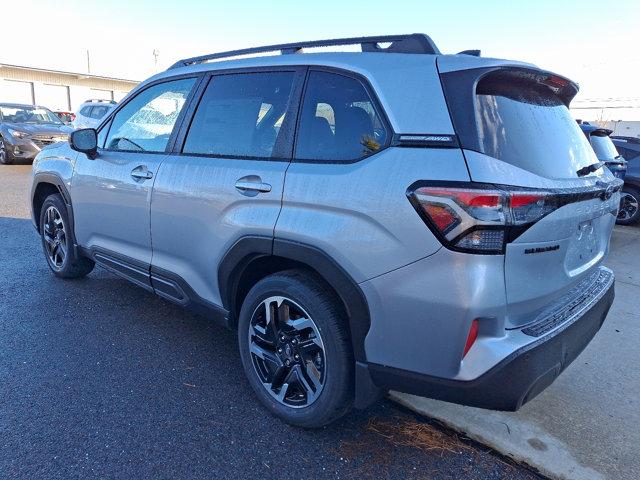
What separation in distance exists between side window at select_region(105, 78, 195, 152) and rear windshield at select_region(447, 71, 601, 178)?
6.65ft

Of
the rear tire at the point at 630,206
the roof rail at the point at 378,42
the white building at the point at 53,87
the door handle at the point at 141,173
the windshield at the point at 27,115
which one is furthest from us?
the white building at the point at 53,87

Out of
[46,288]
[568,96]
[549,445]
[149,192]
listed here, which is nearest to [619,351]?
[549,445]

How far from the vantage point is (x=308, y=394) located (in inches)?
97.8

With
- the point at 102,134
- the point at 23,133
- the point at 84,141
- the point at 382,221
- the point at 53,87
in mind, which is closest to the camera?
the point at 382,221

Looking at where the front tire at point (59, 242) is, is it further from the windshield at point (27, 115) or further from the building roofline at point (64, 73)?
the building roofline at point (64, 73)

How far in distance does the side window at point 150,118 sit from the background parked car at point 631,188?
8349mm

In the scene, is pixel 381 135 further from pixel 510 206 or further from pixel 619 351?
pixel 619 351

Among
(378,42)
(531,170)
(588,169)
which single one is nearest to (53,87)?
(378,42)

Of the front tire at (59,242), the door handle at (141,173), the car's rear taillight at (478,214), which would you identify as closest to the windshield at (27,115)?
the front tire at (59,242)

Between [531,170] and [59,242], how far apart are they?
4.21 metres

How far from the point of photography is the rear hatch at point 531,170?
74.9 inches

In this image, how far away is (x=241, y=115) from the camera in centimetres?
294

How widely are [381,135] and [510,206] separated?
644 millimetres

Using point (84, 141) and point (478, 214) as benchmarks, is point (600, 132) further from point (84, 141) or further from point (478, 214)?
point (84, 141)
